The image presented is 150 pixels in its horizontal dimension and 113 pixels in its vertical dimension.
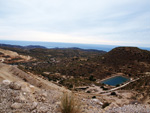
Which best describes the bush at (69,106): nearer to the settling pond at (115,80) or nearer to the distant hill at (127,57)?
the settling pond at (115,80)

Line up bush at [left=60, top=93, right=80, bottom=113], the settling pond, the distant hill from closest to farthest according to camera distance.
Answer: bush at [left=60, top=93, right=80, bottom=113] < the settling pond < the distant hill

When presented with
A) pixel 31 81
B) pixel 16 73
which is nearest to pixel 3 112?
pixel 31 81

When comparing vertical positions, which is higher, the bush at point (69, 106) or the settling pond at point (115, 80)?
the bush at point (69, 106)

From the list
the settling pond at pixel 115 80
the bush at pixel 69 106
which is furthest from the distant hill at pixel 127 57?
the bush at pixel 69 106

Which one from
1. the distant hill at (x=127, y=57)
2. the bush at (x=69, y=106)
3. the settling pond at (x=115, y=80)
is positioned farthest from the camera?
the distant hill at (x=127, y=57)

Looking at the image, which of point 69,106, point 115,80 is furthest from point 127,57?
point 69,106

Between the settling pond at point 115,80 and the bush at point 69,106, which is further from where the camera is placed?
the settling pond at point 115,80

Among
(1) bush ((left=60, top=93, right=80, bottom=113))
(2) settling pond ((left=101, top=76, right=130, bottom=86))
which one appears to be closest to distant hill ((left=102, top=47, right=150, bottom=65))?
(2) settling pond ((left=101, top=76, right=130, bottom=86))

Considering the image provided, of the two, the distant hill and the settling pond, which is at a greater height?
the distant hill

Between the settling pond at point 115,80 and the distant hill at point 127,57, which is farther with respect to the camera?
the distant hill at point 127,57

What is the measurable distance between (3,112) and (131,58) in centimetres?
5231

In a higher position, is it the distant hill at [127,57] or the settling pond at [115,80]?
the distant hill at [127,57]

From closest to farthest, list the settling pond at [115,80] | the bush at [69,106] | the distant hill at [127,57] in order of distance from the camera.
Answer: the bush at [69,106] < the settling pond at [115,80] < the distant hill at [127,57]

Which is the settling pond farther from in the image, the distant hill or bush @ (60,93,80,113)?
bush @ (60,93,80,113)
